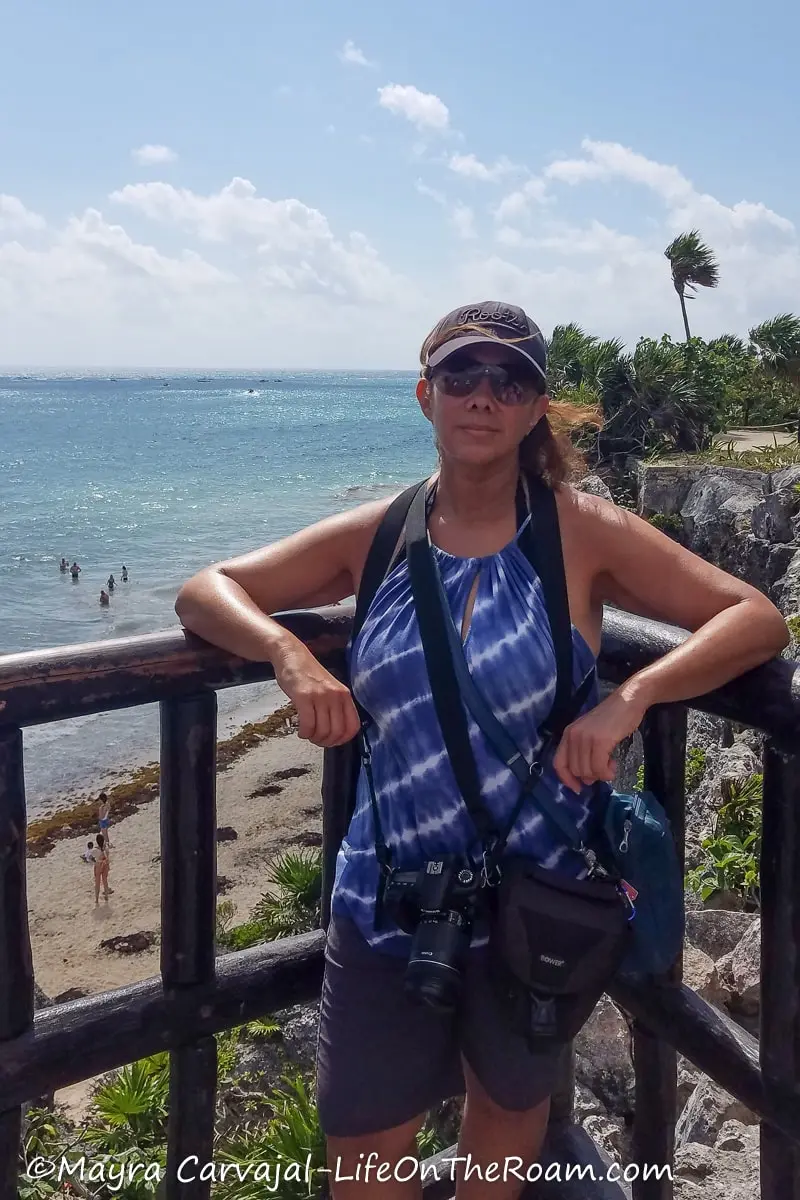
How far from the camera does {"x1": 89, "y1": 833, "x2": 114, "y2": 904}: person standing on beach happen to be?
15.8 meters

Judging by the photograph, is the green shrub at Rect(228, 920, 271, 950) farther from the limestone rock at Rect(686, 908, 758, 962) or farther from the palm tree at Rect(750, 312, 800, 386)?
the palm tree at Rect(750, 312, 800, 386)

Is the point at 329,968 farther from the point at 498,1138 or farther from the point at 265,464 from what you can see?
the point at 265,464

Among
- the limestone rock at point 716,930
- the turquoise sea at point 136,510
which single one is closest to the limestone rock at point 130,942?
the turquoise sea at point 136,510

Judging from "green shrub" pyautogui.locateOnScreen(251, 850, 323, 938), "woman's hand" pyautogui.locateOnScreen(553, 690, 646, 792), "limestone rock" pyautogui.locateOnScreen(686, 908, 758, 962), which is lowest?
"green shrub" pyautogui.locateOnScreen(251, 850, 323, 938)

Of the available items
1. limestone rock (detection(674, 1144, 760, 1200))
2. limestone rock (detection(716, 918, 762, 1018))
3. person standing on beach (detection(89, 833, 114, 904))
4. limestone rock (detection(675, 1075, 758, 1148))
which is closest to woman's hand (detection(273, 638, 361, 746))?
limestone rock (detection(674, 1144, 760, 1200))

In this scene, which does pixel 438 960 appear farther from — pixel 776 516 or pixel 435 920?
pixel 776 516

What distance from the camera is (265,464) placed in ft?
287

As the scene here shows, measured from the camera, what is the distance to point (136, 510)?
2398 inches

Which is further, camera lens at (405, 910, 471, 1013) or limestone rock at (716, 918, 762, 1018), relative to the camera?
limestone rock at (716, 918, 762, 1018)

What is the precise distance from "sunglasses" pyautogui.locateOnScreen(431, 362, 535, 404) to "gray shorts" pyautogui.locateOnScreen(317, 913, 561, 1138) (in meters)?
1.19

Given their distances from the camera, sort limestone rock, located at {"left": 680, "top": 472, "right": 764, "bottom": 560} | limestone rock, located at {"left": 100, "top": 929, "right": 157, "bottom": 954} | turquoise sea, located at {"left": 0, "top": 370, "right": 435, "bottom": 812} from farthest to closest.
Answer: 1. turquoise sea, located at {"left": 0, "top": 370, "right": 435, "bottom": 812}
2. limestone rock, located at {"left": 680, "top": 472, "right": 764, "bottom": 560}
3. limestone rock, located at {"left": 100, "top": 929, "right": 157, "bottom": 954}

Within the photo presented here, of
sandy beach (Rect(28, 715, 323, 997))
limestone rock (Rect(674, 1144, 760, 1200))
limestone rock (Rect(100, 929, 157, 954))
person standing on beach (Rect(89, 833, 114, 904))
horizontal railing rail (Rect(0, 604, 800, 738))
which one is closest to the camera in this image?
horizontal railing rail (Rect(0, 604, 800, 738))

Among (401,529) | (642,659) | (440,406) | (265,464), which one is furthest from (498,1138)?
(265,464)

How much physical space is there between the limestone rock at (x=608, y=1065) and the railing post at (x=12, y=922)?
3.48m
